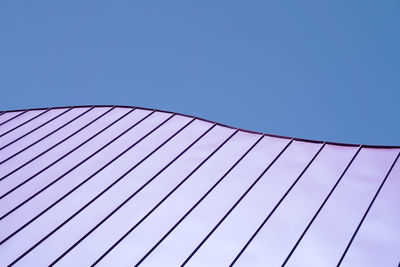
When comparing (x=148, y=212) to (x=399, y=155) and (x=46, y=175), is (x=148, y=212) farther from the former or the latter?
(x=399, y=155)

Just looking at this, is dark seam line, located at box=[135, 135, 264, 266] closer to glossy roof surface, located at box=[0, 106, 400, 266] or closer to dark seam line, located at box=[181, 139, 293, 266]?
glossy roof surface, located at box=[0, 106, 400, 266]

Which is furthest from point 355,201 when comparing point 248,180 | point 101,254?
point 101,254

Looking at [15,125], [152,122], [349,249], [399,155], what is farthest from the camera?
[15,125]

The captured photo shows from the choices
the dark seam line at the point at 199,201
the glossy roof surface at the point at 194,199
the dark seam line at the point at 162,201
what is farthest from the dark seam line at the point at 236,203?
the dark seam line at the point at 162,201

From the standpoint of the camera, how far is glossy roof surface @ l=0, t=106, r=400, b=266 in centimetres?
906

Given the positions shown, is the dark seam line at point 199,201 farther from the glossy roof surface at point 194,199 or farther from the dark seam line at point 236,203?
the dark seam line at point 236,203

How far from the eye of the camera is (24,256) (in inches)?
366

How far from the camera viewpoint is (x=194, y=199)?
10703 mm

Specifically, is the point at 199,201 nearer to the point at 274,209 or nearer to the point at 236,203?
the point at 236,203

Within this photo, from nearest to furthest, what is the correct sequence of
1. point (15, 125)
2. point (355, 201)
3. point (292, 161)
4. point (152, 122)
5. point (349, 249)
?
point (349, 249), point (355, 201), point (292, 161), point (152, 122), point (15, 125)

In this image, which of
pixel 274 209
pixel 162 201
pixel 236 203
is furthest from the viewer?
pixel 162 201

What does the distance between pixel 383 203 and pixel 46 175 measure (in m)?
7.90

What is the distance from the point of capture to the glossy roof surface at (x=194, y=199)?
906 cm

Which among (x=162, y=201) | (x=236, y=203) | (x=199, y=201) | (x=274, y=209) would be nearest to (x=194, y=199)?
(x=199, y=201)
